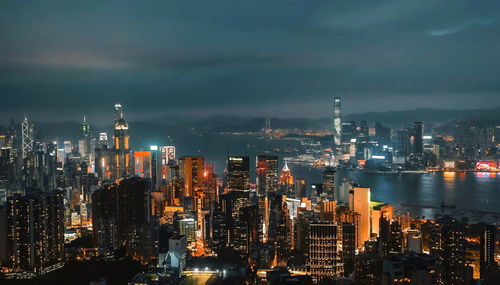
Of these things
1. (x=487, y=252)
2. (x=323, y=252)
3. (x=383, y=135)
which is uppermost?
(x=383, y=135)

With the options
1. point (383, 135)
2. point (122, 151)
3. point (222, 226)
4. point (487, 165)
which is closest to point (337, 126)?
point (383, 135)

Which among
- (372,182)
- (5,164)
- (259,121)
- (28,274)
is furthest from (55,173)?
(372,182)

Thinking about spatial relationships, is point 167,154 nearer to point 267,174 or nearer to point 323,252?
point 267,174

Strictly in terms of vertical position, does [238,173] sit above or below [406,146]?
below

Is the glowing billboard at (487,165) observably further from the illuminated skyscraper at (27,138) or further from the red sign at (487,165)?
the illuminated skyscraper at (27,138)

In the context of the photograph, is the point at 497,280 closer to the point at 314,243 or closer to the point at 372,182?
the point at 314,243

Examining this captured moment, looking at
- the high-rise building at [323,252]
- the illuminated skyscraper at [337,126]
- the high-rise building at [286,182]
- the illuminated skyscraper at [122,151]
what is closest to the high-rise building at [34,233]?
the high-rise building at [323,252]
